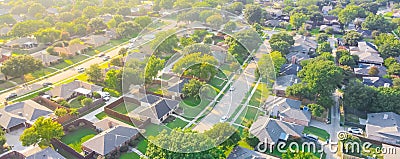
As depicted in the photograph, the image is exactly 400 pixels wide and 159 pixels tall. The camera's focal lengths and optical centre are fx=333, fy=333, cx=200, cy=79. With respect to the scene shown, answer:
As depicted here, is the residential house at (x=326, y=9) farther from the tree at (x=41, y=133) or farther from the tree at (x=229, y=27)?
the tree at (x=41, y=133)

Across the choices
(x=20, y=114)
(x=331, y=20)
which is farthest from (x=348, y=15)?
(x=20, y=114)

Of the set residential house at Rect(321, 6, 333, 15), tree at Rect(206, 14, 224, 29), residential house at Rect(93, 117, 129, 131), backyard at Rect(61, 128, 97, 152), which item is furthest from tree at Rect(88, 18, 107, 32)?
residential house at Rect(321, 6, 333, 15)

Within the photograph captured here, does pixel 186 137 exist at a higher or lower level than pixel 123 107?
higher

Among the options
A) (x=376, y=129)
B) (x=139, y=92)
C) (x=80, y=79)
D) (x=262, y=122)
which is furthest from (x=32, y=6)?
(x=376, y=129)

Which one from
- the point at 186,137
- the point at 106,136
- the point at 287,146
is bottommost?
the point at 287,146

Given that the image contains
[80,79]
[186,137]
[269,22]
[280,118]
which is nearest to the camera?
[186,137]

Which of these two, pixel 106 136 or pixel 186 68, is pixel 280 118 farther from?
pixel 106 136

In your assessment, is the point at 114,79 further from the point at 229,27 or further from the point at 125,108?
the point at 229,27
